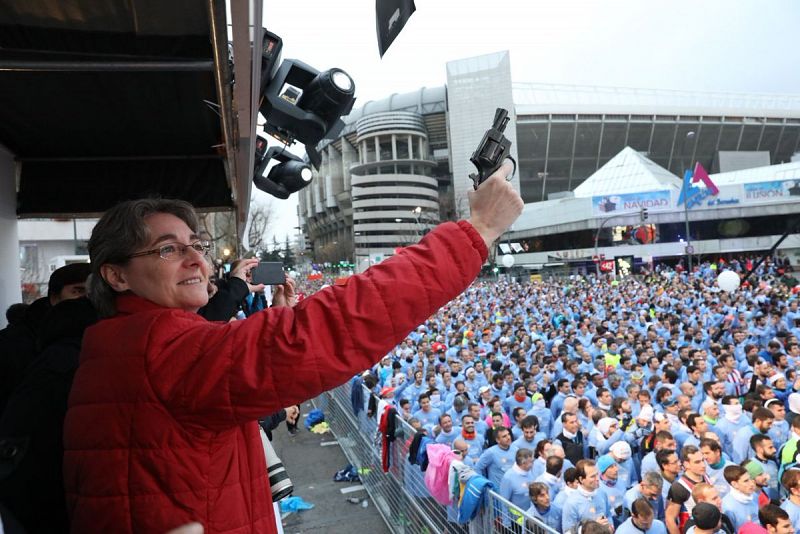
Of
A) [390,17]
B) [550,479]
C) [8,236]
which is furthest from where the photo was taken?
[550,479]

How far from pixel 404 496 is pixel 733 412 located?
407 centimetres

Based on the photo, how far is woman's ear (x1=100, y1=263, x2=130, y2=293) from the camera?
1.23 m

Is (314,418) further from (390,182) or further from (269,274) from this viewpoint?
(390,182)

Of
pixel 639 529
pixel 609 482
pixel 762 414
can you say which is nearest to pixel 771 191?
pixel 762 414

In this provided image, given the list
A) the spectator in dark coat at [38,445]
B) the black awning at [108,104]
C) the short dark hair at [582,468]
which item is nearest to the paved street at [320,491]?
the short dark hair at [582,468]

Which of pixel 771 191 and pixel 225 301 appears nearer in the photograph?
pixel 225 301

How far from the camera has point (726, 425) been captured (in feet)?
19.7

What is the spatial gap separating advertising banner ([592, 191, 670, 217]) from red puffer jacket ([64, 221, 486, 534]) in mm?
50083

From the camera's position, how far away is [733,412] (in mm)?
5969

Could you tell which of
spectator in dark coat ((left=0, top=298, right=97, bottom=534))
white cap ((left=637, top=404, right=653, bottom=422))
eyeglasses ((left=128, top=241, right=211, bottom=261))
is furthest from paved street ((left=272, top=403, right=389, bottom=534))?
eyeglasses ((left=128, top=241, right=211, bottom=261))

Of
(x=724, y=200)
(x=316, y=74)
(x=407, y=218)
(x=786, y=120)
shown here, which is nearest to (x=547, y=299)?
(x=316, y=74)

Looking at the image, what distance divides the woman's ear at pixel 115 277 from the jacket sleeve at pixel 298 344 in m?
0.29

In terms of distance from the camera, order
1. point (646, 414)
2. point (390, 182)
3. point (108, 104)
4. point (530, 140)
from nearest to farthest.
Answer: point (108, 104), point (646, 414), point (530, 140), point (390, 182)

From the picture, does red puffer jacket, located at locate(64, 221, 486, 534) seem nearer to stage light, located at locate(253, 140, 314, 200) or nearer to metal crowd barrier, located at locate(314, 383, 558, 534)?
metal crowd barrier, located at locate(314, 383, 558, 534)
